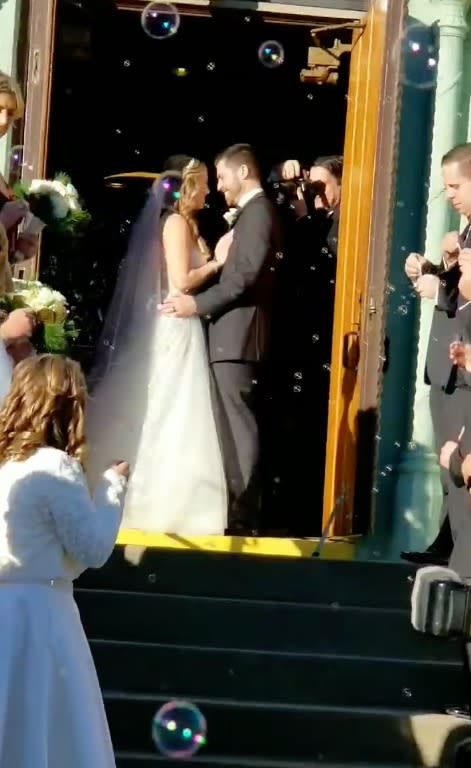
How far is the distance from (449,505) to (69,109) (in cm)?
516

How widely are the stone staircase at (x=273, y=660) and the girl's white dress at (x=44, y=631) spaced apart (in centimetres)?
136

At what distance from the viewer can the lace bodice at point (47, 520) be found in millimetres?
5031

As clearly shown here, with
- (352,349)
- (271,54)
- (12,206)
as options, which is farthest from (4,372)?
(271,54)

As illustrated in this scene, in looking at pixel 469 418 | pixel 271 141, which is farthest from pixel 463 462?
pixel 271 141

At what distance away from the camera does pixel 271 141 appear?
1143 cm

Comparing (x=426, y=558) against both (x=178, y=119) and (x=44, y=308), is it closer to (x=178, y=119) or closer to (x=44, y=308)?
(x=44, y=308)

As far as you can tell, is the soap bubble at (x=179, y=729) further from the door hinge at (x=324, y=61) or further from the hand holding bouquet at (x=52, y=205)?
the door hinge at (x=324, y=61)

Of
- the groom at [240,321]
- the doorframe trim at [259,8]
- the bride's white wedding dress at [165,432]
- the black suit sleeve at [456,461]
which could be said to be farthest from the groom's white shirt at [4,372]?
the doorframe trim at [259,8]

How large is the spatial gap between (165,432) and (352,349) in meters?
0.99

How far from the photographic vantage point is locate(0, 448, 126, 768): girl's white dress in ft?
16.5

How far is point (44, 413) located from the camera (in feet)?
16.8

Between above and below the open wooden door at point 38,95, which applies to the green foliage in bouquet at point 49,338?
below

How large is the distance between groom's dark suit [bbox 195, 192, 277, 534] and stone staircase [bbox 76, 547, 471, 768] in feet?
2.96

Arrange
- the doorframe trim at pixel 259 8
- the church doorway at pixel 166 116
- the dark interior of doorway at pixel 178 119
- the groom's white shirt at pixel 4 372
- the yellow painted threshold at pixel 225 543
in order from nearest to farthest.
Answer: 1. the groom's white shirt at pixel 4 372
2. the yellow painted threshold at pixel 225 543
3. the doorframe trim at pixel 259 8
4. the church doorway at pixel 166 116
5. the dark interior of doorway at pixel 178 119
